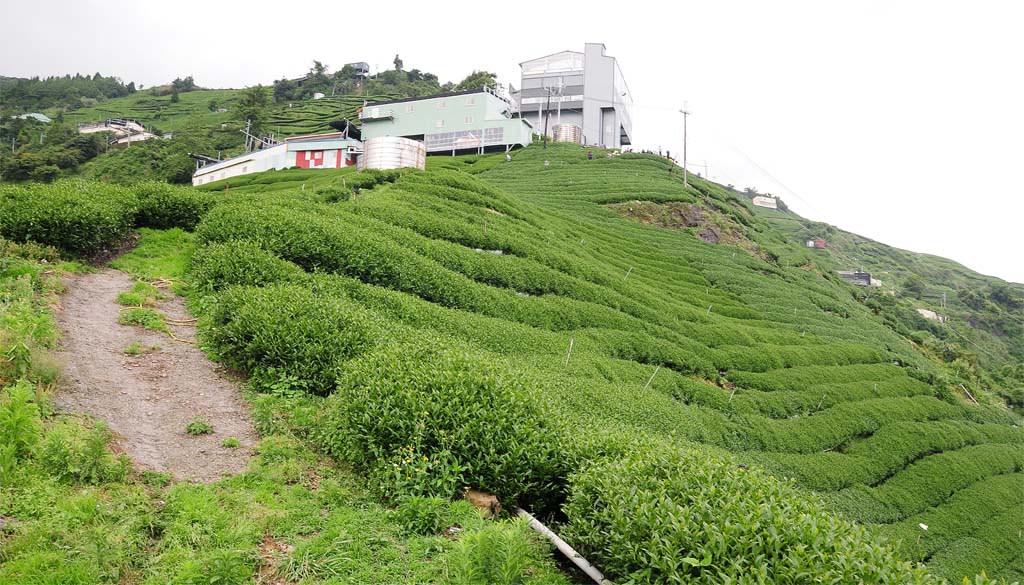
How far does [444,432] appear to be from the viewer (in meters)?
7.70

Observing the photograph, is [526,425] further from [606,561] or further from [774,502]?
[774,502]

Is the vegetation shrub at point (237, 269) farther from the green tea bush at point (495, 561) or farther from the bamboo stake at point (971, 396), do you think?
the bamboo stake at point (971, 396)

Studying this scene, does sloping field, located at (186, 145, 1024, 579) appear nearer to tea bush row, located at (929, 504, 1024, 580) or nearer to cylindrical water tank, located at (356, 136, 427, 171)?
tea bush row, located at (929, 504, 1024, 580)

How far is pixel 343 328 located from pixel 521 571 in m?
5.95

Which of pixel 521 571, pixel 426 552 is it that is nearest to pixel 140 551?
pixel 426 552

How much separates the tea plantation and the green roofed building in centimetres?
3536

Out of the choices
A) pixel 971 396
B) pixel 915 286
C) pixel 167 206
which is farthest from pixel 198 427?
pixel 915 286

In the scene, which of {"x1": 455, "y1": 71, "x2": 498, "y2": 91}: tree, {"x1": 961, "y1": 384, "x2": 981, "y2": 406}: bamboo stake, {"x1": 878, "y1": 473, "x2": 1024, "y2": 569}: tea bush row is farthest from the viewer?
{"x1": 455, "y1": 71, "x2": 498, "y2": 91}: tree

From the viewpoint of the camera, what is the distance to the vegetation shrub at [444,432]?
7.51m

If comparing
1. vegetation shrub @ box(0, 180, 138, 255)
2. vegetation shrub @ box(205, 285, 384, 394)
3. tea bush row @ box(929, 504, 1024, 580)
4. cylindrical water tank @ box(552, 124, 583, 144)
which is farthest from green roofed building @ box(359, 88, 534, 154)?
vegetation shrub @ box(205, 285, 384, 394)

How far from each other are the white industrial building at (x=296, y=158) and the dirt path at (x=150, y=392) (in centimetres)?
4599

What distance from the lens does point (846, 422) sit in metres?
21.4

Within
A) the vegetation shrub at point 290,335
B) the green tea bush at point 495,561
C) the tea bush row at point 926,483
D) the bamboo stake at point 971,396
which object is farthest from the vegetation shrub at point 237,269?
the bamboo stake at point 971,396

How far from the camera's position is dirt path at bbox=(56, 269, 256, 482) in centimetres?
767
